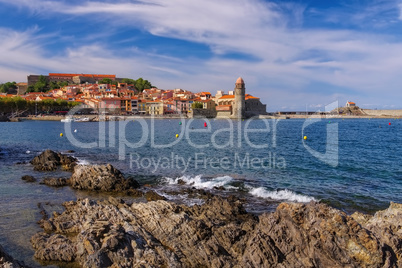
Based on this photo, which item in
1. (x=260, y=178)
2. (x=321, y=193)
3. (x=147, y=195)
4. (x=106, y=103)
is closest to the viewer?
(x=147, y=195)

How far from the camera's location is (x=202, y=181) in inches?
626

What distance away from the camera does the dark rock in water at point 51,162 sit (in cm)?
1877

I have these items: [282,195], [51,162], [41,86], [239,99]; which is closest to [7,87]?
[41,86]

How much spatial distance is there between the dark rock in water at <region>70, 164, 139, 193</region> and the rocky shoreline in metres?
4.41

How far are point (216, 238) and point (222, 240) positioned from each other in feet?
0.51

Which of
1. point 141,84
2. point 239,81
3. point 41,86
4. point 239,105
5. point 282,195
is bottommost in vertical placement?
point 282,195

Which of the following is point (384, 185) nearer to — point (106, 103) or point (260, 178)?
point (260, 178)

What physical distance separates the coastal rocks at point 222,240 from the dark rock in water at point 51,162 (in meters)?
10.8

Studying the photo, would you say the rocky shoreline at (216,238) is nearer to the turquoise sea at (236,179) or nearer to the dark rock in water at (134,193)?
the turquoise sea at (236,179)

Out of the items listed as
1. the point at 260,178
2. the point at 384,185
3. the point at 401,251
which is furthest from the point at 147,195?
the point at 384,185

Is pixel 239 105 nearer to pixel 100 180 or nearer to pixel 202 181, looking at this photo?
A: pixel 202 181

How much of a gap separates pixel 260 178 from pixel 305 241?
425 inches

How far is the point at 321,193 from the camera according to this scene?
14117 millimetres

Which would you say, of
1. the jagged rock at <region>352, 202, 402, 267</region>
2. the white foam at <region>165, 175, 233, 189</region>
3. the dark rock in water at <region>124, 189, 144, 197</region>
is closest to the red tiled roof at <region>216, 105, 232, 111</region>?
the white foam at <region>165, 175, 233, 189</region>
